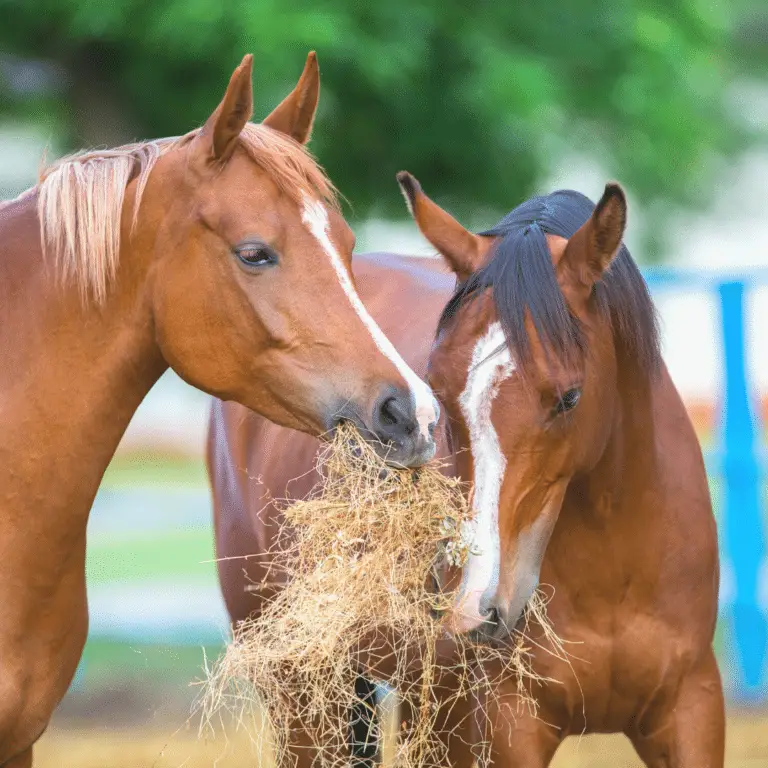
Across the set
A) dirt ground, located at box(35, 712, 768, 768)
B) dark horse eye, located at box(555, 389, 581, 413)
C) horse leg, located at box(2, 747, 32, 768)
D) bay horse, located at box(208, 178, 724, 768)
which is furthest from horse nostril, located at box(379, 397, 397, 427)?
dirt ground, located at box(35, 712, 768, 768)

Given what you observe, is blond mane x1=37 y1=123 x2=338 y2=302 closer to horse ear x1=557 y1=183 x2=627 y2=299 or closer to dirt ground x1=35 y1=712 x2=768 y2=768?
horse ear x1=557 y1=183 x2=627 y2=299

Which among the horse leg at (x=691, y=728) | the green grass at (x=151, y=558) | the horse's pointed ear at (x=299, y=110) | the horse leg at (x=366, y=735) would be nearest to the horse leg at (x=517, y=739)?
the horse leg at (x=691, y=728)

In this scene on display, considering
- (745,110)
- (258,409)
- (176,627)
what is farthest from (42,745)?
(745,110)

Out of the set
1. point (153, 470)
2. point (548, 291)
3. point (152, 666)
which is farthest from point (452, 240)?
point (153, 470)

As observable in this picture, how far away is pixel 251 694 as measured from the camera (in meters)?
2.99

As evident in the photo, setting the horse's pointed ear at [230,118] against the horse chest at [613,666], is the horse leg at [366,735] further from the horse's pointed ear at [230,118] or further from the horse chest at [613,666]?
the horse's pointed ear at [230,118]

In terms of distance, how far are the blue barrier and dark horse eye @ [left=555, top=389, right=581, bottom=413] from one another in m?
3.74

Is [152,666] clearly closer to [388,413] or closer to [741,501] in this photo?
[741,501]

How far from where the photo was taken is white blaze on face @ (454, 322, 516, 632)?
2.76 m

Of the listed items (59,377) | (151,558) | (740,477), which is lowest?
(151,558)

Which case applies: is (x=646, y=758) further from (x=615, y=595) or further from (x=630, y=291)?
(x=630, y=291)

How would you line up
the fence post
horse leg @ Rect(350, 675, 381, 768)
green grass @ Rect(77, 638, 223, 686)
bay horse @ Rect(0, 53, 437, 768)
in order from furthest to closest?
green grass @ Rect(77, 638, 223, 686)
the fence post
horse leg @ Rect(350, 675, 381, 768)
bay horse @ Rect(0, 53, 437, 768)

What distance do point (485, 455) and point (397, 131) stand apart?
492 centimetres

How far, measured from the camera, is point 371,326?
8.95 ft
